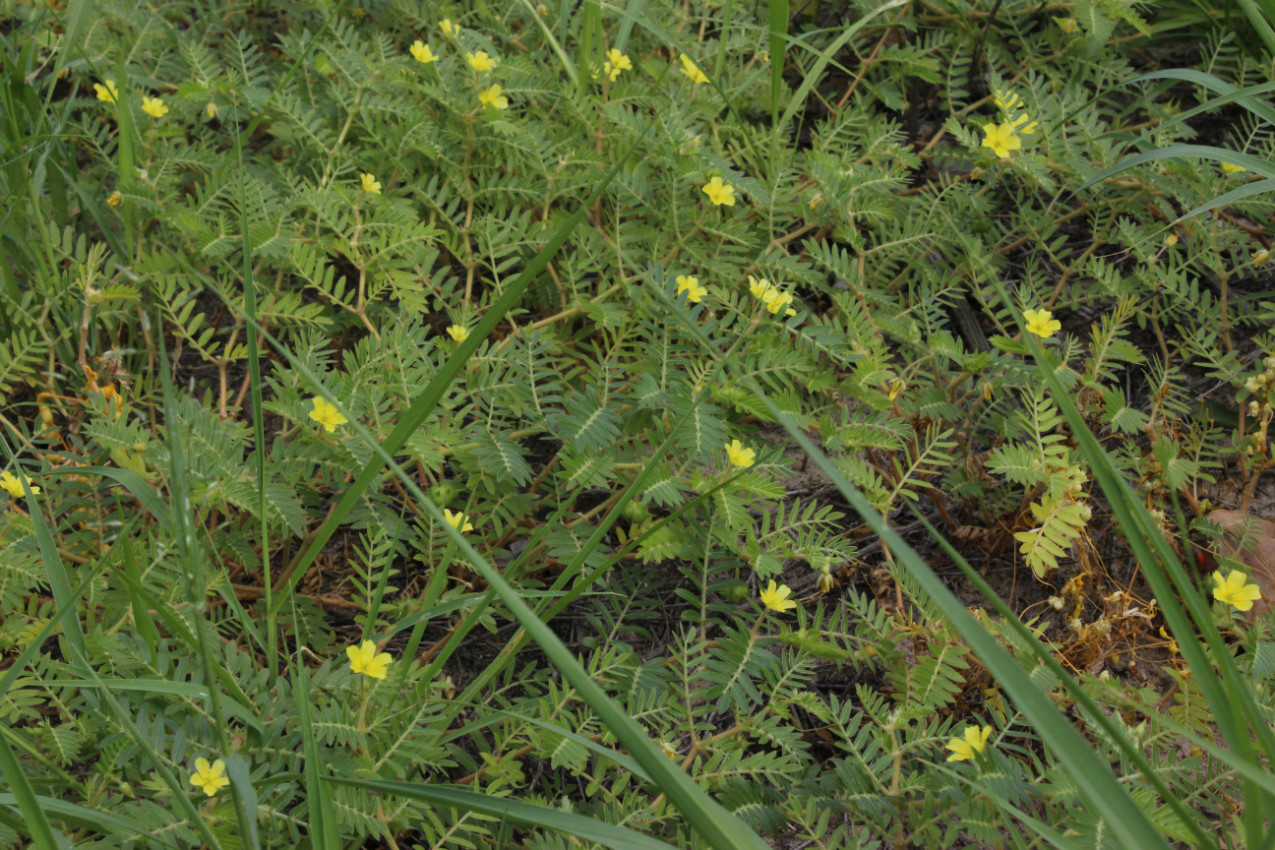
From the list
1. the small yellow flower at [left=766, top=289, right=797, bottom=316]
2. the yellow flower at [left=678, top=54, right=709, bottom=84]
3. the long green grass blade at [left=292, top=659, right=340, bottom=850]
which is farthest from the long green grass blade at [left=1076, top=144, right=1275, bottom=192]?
the long green grass blade at [left=292, top=659, right=340, bottom=850]

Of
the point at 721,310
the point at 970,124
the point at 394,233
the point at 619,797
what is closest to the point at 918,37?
the point at 970,124

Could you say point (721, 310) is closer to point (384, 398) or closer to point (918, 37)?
point (384, 398)

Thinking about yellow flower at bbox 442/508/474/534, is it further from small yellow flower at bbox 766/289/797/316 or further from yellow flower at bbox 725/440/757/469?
small yellow flower at bbox 766/289/797/316

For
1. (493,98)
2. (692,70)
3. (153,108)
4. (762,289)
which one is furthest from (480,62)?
(762,289)

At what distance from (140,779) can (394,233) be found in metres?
1.15

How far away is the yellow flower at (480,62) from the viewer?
222 cm

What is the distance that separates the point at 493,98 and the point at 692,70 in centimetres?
50

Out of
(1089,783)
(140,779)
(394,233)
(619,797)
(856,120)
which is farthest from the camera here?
(856,120)

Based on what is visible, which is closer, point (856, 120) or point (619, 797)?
point (619, 797)

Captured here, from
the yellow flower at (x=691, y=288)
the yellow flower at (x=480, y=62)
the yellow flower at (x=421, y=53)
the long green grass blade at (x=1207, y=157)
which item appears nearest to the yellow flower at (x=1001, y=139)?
the long green grass blade at (x=1207, y=157)

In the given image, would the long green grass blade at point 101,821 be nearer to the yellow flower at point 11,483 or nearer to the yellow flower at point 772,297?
the yellow flower at point 11,483

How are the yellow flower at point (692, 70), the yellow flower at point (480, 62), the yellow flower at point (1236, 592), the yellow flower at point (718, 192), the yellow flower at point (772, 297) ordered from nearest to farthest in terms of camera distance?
the yellow flower at point (1236, 592), the yellow flower at point (772, 297), the yellow flower at point (718, 192), the yellow flower at point (480, 62), the yellow flower at point (692, 70)

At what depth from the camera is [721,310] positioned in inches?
87.7

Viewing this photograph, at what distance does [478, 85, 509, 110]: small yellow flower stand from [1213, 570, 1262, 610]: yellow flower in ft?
5.66
